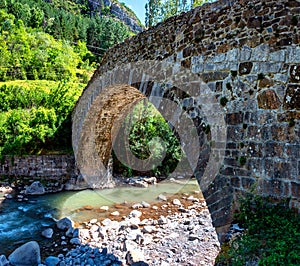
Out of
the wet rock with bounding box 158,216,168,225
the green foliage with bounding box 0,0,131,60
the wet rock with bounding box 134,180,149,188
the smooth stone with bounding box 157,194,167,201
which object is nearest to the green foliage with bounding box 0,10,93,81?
the green foliage with bounding box 0,0,131,60

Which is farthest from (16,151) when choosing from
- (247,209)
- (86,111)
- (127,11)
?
(127,11)

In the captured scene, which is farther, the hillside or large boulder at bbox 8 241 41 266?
the hillside

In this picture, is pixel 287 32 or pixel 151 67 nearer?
pixel 287 32

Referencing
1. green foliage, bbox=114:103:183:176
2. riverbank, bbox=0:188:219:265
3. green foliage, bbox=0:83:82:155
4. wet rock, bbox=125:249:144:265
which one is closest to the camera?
wet rock, bbox=125:249:144:265

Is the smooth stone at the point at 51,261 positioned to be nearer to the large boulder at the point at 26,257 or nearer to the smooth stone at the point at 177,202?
the large boulder at the point at 26,257

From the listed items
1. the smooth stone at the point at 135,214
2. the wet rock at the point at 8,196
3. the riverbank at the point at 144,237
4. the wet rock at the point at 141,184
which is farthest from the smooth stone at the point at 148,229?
the wet rock at the point at 8,196

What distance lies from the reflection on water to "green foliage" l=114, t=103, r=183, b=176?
5.32ft

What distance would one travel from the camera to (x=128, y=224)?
747 cm

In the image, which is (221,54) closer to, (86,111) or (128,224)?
(128,224)

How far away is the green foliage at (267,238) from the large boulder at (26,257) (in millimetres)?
4072

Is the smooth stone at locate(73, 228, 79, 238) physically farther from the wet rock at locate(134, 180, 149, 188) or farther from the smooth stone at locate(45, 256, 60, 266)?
the wet rock at locate(134, 180, 149, 188)

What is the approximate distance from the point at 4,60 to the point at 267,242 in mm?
26196

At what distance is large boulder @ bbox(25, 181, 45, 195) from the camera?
10.4 m

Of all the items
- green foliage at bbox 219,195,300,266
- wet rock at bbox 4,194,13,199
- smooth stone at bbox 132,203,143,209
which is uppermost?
green foliage at bbox 219,195,300,266
